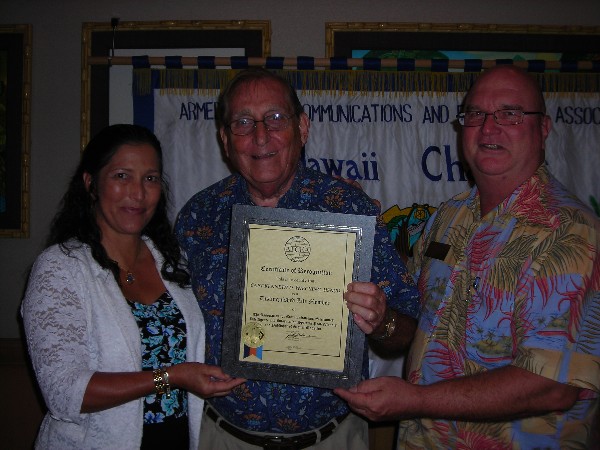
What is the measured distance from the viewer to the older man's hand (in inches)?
62.4

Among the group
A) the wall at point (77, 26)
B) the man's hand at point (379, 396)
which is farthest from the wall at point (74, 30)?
the man's hand at point (379, 396)

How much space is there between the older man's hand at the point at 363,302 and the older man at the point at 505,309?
21 centimetres

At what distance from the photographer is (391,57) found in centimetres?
344

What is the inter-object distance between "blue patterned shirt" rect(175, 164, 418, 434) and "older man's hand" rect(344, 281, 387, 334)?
1.21 feet

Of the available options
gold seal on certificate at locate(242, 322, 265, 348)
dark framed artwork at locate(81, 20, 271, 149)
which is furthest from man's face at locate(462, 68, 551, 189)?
dark framed artwork at locate(81, 20, 271, 149)

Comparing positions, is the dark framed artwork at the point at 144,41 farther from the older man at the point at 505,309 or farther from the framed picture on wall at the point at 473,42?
the older man at the point at 505,309

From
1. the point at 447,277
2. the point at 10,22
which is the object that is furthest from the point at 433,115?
the point at 10,22

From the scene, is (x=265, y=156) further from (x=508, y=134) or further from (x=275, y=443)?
(x=275, y=443)

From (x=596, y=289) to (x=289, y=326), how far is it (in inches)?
41.4

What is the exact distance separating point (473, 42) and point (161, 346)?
10.1 feet

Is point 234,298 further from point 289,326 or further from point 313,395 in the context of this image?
point 313,395

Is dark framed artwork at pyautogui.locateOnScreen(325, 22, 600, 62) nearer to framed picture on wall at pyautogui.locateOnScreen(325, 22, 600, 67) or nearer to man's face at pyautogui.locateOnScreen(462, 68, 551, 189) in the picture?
framed picture on wall at pyautogui.locateOnScreen(325, 22, 600, 67)

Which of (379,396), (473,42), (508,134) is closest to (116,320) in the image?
(379,396)

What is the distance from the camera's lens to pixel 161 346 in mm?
1937
